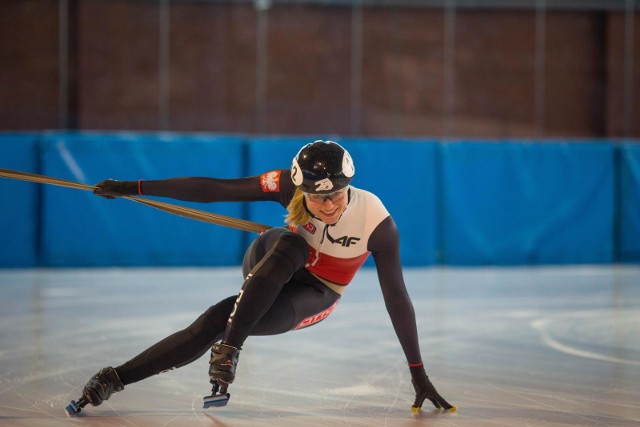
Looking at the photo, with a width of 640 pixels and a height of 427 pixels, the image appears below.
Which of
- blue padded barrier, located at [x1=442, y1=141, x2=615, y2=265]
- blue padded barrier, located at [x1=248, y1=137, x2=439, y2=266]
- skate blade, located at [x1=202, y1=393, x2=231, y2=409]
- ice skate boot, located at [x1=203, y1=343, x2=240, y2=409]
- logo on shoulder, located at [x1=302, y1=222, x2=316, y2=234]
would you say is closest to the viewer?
ice skate boot, located at [x1=203, y1=343, x2=240, y2=409]

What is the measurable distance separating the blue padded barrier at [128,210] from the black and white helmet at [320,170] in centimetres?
604

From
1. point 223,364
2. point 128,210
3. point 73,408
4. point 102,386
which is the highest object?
point 128,210

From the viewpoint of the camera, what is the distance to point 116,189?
390 cm

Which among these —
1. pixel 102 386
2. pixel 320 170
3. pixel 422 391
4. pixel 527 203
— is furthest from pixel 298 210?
pixel 527 203

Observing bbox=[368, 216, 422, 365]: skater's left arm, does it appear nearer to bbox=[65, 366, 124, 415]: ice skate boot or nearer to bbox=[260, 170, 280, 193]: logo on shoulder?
bbox=[260, 170, 280, 193]: logo on shoulder

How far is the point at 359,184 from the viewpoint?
32.8 ft

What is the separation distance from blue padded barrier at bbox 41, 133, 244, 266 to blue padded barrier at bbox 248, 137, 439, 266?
1.40 feet

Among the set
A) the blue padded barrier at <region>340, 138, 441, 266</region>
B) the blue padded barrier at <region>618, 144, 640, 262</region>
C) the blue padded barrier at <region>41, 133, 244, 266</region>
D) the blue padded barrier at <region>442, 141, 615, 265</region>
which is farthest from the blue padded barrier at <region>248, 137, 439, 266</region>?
the blue padded barrier at <region>618, 144, 640, 262</region>

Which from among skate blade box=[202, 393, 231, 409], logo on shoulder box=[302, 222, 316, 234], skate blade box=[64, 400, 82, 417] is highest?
logo on shoulder box=[302, 222, 316, 234]

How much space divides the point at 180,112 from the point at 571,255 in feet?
17.5

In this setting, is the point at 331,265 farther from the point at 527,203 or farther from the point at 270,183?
the point at 527,203

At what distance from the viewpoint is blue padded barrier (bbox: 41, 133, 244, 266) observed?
31.8ft

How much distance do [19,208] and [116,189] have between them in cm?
614

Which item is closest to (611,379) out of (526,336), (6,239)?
(526,336)
